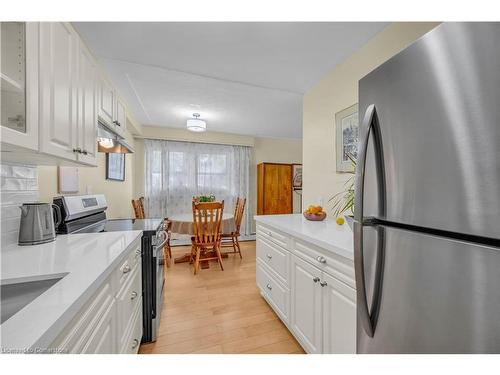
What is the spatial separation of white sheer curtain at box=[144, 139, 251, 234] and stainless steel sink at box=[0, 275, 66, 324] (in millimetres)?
3688

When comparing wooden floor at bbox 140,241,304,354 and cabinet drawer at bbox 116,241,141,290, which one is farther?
wooden floor at bbox 140,241,304,354

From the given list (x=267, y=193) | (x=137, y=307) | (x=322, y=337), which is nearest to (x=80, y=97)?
(x=137, y=307)

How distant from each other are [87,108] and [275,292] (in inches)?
81.9

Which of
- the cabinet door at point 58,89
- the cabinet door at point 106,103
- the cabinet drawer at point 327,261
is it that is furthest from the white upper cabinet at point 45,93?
the cabinet drawer at point 327,261

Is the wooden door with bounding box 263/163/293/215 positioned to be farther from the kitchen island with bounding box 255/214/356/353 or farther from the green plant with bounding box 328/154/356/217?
the kitchen island with bounding box 255/214/356/353

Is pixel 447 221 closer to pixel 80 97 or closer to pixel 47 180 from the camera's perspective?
pixel 80 97

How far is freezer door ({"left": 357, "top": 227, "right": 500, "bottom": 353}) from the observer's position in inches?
17.7

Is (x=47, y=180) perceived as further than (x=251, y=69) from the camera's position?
No

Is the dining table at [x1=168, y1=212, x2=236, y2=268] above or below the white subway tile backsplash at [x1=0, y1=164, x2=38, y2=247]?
below

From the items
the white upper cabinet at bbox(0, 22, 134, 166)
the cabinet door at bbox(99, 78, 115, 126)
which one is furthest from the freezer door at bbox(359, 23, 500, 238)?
the cabinet door at bbox(99, 78, 115, 126)

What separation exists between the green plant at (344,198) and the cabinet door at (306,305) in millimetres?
718

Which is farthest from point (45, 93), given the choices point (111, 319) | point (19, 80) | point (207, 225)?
point (207, 225)
